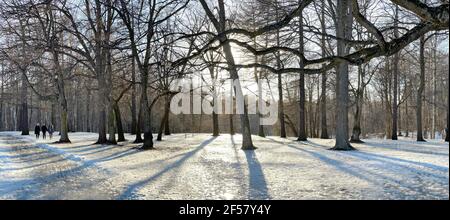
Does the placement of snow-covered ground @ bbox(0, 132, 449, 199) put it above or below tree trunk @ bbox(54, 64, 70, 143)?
below

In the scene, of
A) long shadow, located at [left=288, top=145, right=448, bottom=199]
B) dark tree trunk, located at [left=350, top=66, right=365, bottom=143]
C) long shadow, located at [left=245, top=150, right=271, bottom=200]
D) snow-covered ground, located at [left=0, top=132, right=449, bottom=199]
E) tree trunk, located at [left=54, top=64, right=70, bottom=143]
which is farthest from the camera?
tree trunk, located at [left=54, top=64, right=70, bottom=143]

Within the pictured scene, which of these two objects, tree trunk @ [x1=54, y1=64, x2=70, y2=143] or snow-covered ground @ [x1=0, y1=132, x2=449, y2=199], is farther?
tree trunk @ [x1=54, y1=64, x2=70, y2=143]

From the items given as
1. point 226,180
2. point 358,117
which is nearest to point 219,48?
point 226,180

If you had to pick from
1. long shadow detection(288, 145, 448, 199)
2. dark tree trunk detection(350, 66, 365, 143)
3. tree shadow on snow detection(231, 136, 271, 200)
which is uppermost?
dark tree trunk detection(350, 66, 365, 143)

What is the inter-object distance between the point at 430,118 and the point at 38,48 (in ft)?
150

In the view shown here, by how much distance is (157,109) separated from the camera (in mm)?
53469

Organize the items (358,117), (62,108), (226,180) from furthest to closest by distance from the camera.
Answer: (62,108)
(358,117)
(226,180)

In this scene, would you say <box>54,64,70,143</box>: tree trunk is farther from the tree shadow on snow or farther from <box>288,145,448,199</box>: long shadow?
<box>288,145,448,199</box>: long shadow

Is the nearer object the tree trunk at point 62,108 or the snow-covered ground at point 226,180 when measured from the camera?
the snow-covered ground at point 226,180

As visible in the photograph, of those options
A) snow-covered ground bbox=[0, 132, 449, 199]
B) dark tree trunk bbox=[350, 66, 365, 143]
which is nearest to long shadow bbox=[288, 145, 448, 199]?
snow-covered ground bbox=[0, 132, 449, 199]

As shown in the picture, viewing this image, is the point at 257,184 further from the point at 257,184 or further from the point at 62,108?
the point at 62,108

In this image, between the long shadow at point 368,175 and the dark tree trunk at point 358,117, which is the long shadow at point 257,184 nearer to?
the long shadow at point 368,175

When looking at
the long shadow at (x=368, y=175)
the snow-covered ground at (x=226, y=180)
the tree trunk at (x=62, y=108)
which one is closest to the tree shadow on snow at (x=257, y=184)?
the snow-covered ground at (x=226, y=180)
